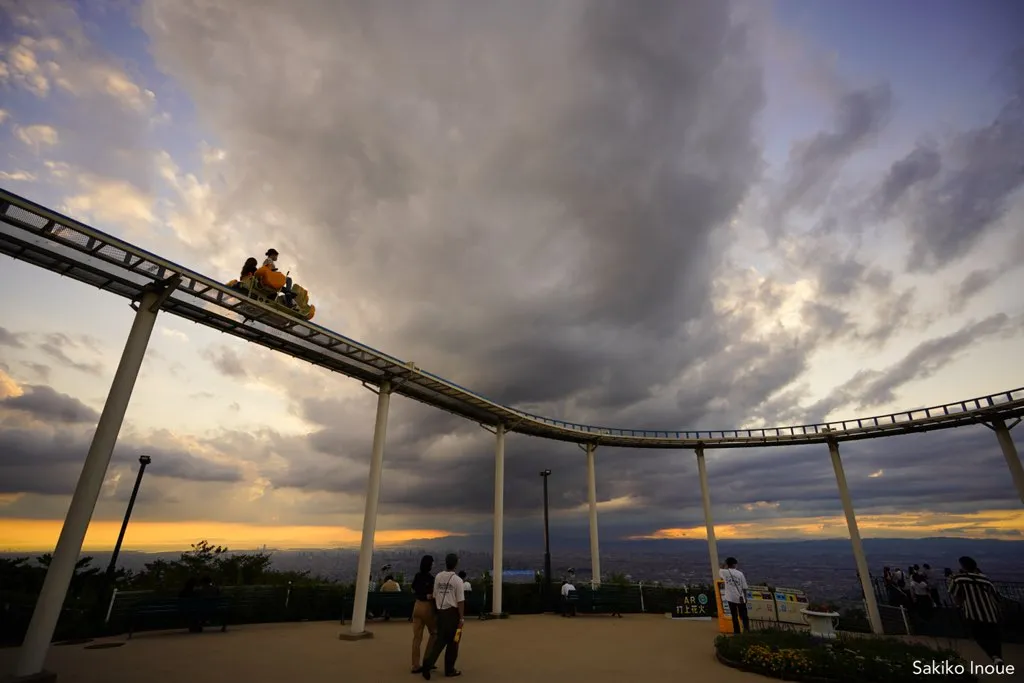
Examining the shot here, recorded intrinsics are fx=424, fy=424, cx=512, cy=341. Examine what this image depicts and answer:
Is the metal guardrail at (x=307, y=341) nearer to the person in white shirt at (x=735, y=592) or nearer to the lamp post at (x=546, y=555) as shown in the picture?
the lamp post at (x=546, y=555)

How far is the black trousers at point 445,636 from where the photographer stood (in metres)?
8.08

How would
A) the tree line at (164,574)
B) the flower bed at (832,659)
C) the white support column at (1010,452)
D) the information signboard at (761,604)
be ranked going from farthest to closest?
the information signboard at (761,604), the white support column at (1010,452), the tree line at (164,574), the flower bed at (832,659)

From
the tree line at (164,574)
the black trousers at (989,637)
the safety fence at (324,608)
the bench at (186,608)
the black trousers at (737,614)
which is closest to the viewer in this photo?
the black trousers at (989,637)

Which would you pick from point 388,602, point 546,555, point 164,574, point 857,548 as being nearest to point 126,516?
point 164,574

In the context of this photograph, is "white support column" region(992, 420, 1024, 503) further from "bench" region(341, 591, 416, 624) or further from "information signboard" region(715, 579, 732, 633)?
"bench" region(341, 591, 416, 624)

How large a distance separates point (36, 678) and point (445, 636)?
678 cm

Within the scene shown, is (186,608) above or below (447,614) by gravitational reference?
below

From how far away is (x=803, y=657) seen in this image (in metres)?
8.34

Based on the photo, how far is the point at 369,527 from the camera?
13.1 metres

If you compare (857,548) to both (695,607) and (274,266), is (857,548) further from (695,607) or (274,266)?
(274,266)

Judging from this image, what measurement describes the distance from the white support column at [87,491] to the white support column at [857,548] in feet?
83.4

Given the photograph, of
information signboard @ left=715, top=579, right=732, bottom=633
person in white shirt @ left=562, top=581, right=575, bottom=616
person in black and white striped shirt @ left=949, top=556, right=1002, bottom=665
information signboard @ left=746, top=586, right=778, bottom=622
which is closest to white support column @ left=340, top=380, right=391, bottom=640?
person in white shirt @ left=562, top=581, right=575, bottom=616

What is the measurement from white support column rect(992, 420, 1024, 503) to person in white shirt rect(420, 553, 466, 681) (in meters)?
19.3

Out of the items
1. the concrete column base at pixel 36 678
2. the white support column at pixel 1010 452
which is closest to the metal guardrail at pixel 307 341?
the white support column at pixel 1010 452
